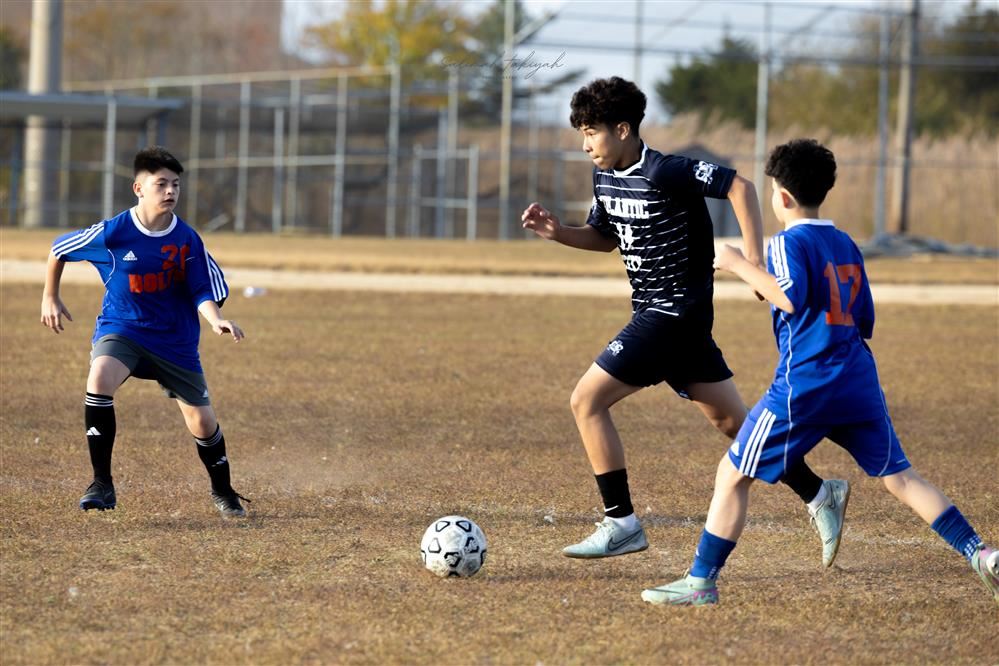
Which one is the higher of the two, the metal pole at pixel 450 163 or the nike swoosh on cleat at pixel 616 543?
the metal pole at pixel 450 163

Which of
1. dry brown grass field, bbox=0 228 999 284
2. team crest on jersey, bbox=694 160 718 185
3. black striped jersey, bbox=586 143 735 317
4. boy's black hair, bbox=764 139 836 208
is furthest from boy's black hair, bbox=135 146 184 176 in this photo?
dry brown grass field, bbox=0 228 999 284

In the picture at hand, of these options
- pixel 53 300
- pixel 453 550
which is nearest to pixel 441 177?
pixel 53 300

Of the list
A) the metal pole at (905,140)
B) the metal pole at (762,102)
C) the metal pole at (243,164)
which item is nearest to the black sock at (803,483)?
the metal pole at (762,102)

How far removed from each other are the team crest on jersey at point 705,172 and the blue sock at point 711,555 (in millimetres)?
1312

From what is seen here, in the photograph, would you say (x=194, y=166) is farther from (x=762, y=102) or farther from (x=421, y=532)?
(x=421, y=532)

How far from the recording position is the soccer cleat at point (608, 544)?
16.7ft

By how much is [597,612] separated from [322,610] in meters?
0.92

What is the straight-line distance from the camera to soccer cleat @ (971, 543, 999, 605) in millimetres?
4422

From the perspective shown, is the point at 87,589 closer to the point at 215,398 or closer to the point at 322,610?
the point at 322,610

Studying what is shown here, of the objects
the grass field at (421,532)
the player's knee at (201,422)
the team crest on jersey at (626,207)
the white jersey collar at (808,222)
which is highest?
the team crest on jersey at (626,207)

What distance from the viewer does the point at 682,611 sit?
4434mm

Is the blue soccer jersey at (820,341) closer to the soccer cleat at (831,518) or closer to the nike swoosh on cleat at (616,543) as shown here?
the soccer cleat at (831,518)

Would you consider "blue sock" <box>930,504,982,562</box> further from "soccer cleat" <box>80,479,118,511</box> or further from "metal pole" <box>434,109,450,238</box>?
"metal pole" <box>434,109,450,238</box>

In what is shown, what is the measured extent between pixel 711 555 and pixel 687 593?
0.52ft
